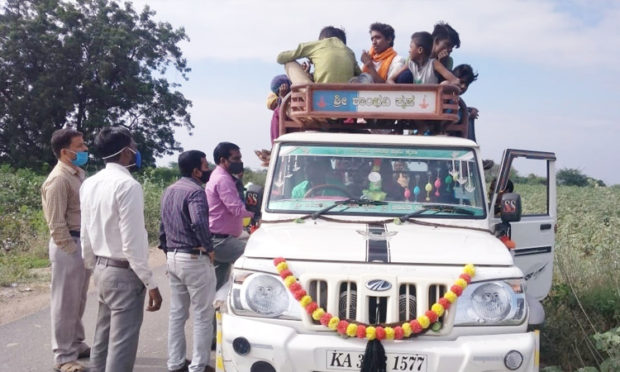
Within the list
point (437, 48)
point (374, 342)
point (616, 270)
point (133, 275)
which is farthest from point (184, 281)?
point (616, 270)

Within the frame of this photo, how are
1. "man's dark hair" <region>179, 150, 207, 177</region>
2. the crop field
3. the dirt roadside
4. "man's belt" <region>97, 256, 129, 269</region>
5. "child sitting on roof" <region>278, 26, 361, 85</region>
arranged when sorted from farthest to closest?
the dirt roadside < "child sitting on roof" <region>278, 26, 361, 85</region> < the crop field < "man's dark hair" <region>179, 150, 207, 177</region> < "man's belt" <region>97, 256, 129, 269</region>

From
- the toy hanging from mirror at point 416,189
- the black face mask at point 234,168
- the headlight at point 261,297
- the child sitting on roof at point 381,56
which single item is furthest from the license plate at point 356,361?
the child sitting on roof at point 381,56

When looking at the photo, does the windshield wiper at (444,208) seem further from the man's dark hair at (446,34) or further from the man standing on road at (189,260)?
the man's dark hair at (446,34)

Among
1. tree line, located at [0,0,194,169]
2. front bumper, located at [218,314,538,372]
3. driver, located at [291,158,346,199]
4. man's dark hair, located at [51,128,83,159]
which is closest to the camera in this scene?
front bumper, located at [218,314,538,372]

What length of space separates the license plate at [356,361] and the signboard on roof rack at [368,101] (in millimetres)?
Result: 2288

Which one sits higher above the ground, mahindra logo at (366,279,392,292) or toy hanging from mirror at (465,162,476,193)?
toy hanging from mirror at (465,162,476,193)

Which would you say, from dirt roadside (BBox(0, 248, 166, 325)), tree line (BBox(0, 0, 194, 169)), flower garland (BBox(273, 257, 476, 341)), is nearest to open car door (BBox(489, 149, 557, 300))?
flower garland (BBox(273, 257, 476, 341))

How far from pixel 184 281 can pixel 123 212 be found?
107 cm

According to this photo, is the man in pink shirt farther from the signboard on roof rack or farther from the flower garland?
the flower garland

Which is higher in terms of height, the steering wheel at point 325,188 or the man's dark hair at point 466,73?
the man's dark hair at point 466,73

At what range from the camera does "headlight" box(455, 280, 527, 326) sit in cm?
354

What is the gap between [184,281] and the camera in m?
4.91

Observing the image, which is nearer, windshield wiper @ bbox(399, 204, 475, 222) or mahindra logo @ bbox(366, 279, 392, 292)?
mahindra logo @ bbox(366, 279, 392, 292)

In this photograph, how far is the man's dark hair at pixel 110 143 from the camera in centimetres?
425
